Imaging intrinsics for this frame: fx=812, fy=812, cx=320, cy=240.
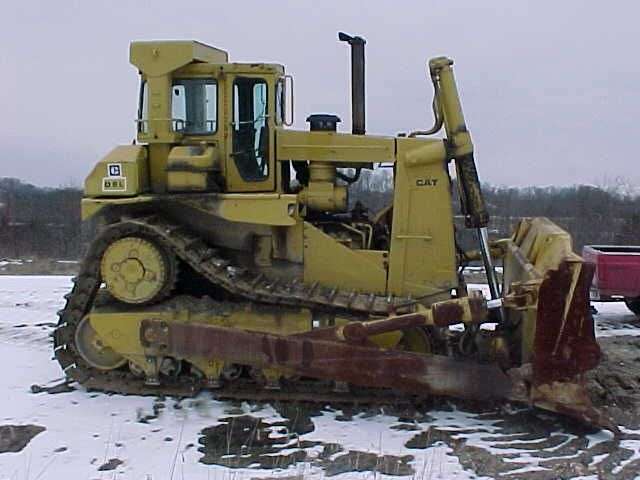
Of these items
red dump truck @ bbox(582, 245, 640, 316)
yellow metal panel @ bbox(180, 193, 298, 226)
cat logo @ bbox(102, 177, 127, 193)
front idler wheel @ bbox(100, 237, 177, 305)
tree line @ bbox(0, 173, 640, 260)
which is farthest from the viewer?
tree line @ bbox(0, 173, 640, 260)

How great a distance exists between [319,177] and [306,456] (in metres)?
2.85

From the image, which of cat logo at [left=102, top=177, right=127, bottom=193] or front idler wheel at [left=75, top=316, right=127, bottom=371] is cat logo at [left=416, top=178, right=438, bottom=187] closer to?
cat logo at [left=102, top=177, right=127, bottom=193]

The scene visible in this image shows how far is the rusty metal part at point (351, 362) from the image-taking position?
655cm

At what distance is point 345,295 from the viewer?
24.0ft

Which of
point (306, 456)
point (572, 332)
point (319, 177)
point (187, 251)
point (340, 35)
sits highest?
point (340, 35)

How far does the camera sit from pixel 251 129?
7.65 meters

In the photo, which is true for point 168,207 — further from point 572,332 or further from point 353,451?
point 572,332

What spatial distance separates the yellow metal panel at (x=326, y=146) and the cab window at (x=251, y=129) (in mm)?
161

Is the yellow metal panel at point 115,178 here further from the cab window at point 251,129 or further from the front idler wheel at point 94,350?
the front idler wheel at point 94,350

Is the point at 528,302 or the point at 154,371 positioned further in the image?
the point at 154,371

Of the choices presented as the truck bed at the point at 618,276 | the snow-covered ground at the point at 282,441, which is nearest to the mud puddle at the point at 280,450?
the snow-covered ground at the point at 282,441

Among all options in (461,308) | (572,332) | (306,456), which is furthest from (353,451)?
(572,332)

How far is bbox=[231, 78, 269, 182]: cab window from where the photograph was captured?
25.0 feet

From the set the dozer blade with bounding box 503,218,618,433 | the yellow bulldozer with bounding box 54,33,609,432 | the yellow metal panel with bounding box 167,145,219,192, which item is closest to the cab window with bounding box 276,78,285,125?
the yellow bulldozer with bounding box 54,33,609,432
